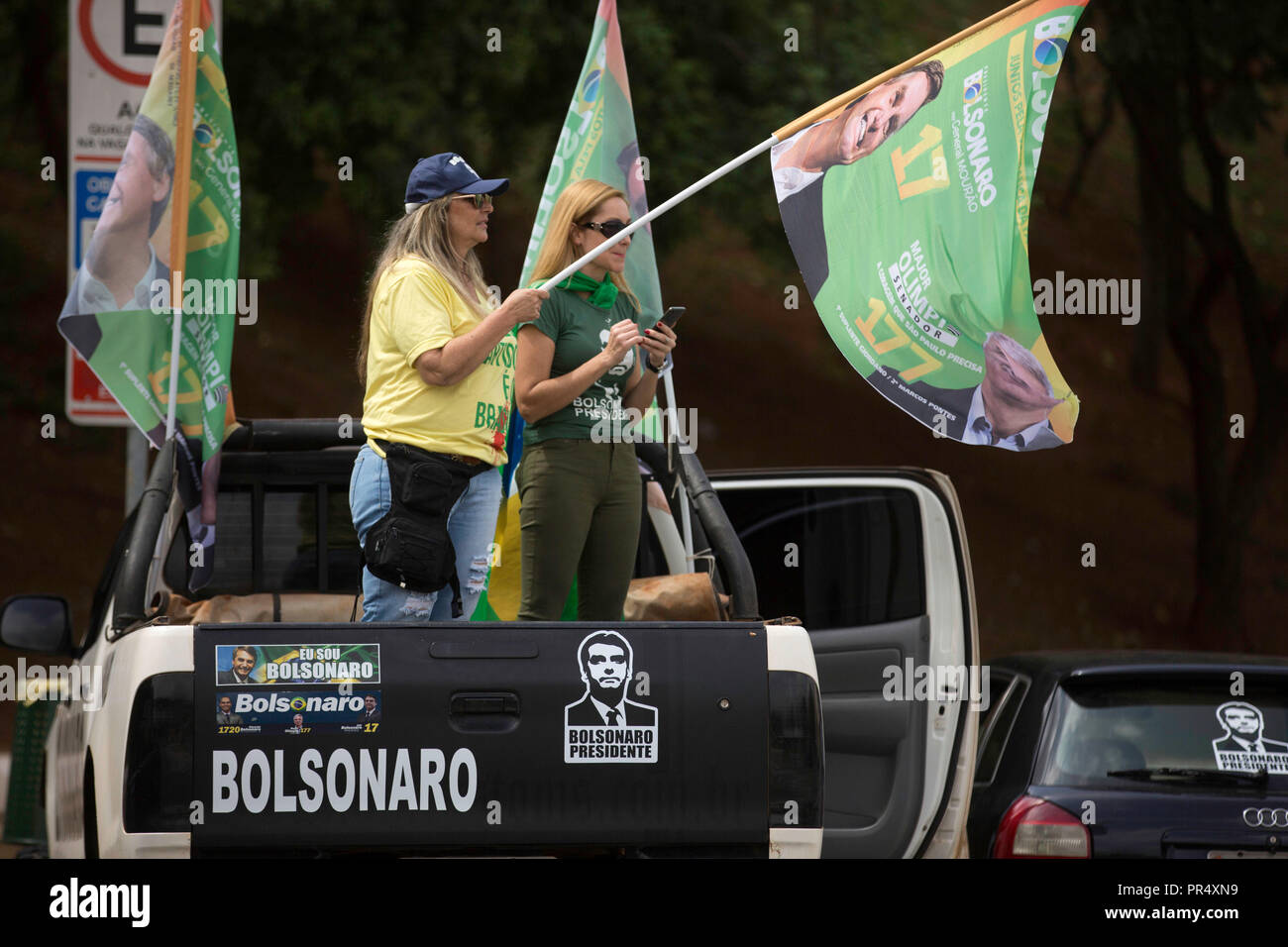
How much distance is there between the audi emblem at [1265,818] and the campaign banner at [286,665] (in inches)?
133

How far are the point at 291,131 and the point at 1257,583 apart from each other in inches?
557

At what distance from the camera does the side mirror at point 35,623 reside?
217 inches

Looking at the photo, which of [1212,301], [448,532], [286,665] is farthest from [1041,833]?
[1212,301]

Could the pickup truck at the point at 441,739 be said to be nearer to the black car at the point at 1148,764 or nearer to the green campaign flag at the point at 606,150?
the black car at the point at 1148,764

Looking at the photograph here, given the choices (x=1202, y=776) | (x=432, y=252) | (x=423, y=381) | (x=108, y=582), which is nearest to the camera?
(x=423, y=381)

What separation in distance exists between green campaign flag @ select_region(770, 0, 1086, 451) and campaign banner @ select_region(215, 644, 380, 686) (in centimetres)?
171

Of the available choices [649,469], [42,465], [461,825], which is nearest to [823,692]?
[649,469]

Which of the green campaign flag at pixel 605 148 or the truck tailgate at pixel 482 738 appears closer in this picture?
the truck tailgate at pixel 482 738

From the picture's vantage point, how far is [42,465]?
18859 mm

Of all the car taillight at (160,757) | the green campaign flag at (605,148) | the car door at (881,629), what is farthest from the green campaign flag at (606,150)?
the car taillight at (160,757)

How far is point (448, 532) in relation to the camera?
5066mm

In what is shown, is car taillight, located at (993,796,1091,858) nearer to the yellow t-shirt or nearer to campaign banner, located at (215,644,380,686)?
the yellow t-shirt

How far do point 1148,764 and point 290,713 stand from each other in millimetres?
3366

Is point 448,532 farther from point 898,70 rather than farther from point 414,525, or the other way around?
point 898,70
